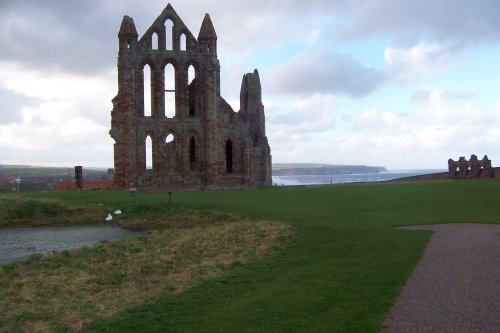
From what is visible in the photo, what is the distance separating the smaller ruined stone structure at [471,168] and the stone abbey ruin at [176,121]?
18.0m

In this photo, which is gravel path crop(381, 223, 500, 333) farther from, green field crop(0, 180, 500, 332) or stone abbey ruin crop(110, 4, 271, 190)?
stone abbey ruin crop(110, 4, 271, 190)

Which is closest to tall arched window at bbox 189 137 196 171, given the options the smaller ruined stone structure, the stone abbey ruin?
the stone abbey ruin

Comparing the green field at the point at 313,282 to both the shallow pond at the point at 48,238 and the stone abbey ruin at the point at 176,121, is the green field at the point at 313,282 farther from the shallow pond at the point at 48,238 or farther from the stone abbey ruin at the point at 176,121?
the stone abbey ruin at the point at 176,121

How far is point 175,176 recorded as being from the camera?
50719 millimetres

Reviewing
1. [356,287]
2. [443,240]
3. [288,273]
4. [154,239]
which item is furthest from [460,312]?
[154,239]

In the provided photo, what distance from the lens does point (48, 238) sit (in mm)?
25125

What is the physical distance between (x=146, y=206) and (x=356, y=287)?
2301 cm

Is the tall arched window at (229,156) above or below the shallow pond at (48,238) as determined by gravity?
above

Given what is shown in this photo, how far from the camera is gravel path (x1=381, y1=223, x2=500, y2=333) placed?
28.5ft

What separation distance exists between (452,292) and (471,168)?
3946 cm

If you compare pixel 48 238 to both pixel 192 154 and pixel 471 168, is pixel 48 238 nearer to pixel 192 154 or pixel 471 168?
pixel 192 154

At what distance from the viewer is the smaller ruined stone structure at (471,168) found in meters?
45.9

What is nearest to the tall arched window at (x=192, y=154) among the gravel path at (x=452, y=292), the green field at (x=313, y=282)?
the green field at (x=313, y=282)

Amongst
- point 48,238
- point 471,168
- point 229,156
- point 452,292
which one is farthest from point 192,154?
point 452,292
